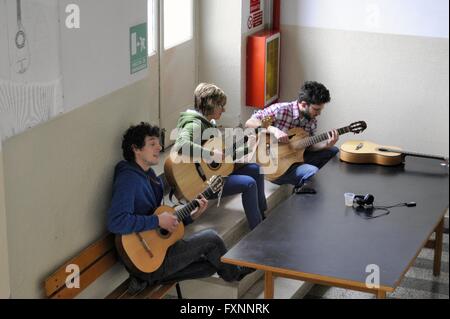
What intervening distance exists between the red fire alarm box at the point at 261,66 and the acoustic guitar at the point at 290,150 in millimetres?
808

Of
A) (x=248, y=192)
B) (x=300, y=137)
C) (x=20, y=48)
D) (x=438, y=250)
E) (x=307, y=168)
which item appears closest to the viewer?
(x=20, y=48)

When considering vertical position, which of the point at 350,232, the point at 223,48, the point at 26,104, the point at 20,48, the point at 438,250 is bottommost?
the point at 438,250

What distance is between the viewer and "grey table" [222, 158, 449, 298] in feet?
14.1

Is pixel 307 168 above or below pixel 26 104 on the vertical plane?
below

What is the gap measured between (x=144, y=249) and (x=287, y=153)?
167cm

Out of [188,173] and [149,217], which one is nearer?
[149,217]

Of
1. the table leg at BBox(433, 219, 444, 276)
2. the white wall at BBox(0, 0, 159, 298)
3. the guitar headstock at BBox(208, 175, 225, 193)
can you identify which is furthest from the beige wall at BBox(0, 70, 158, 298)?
the table leg at BBox(433, 219, 444, 276)

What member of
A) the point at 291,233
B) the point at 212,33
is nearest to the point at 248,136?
the point at 212,33

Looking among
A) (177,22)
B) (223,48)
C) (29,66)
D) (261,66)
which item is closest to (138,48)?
(29,66)

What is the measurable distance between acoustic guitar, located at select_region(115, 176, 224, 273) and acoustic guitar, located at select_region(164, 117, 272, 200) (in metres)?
0.42

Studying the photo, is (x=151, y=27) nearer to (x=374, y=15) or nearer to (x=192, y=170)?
(x=192, y=170)

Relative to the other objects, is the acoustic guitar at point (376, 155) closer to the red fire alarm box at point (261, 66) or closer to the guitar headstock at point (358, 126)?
the guitar headstock at point (358, 126)

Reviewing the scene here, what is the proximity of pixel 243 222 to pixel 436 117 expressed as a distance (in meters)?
1.92

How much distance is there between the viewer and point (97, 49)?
4.54 m
